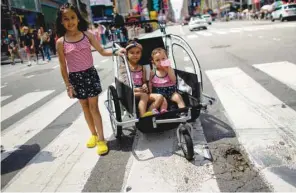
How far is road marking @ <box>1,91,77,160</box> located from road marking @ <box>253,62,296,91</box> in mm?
4428

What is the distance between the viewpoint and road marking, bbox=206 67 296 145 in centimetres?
383

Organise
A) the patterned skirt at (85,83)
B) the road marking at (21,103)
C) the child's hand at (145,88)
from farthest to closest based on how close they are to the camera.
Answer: the road marking at (21,103) → the child's hand at (145,88) → the patterned skirt at (85,83)

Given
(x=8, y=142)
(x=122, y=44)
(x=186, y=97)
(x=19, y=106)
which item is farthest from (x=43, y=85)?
(x=186, y=97)

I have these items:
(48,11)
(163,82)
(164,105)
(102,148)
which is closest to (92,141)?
(102,148)

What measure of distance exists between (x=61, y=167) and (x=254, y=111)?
287cm

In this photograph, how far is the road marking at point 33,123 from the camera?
5.00 m

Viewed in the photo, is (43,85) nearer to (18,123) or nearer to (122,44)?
(18,123)

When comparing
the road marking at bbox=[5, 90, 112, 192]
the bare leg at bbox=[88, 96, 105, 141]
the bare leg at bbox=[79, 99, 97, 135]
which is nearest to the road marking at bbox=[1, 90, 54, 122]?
the road marking at bbox=[5, 90, 112, 192]

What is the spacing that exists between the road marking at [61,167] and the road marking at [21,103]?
2607 mm

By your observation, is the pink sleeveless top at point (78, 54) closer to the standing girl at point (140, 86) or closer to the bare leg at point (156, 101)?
the standing girl at point (140, 86)

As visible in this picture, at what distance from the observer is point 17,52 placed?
2155cm

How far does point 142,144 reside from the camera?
4062 millimetres

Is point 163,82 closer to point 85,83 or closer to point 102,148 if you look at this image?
point 85,83

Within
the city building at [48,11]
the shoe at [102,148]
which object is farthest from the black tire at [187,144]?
the city building at [48,11]
